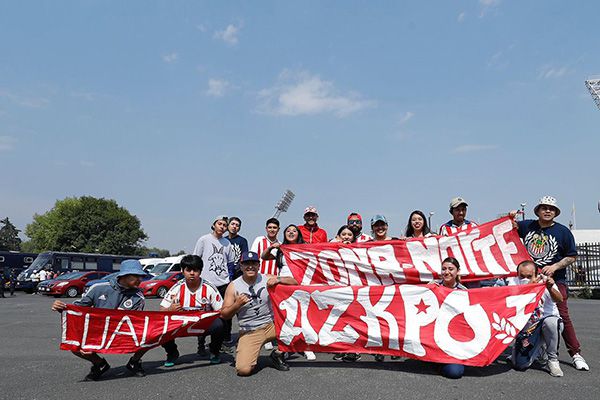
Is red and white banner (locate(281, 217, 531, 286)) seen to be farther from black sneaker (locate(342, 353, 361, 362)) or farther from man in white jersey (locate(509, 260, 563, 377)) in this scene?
black sneaker (locate(342, 353, 361, 362))

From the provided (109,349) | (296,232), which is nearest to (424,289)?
(296,232)

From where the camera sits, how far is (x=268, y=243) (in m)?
6.52

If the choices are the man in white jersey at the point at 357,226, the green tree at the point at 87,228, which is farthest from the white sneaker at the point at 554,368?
the green tree at the point at 87,228

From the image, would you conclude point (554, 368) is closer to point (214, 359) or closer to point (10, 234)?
point (214, 359)

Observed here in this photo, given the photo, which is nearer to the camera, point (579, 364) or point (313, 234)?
point (579, 364)

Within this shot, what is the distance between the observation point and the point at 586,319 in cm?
1021

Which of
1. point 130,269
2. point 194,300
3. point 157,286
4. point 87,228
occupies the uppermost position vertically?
point 87,228

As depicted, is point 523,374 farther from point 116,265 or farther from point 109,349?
point 116,265

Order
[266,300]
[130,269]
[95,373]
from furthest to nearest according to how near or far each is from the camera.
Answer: [266,300]
[130,269]
[95,373]

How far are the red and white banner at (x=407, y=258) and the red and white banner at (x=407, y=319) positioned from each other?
538mm

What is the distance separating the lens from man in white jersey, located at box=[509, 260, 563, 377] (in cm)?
518

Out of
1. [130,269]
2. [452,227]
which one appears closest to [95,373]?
[130,269]

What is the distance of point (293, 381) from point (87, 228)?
58675 mm

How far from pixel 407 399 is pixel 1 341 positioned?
7.03 meters
